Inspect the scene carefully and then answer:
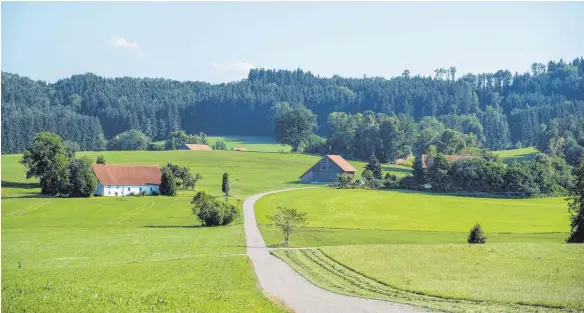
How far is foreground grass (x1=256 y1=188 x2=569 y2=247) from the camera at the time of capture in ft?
205

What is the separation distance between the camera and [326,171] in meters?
141

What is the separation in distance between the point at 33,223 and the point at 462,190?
73106 mm

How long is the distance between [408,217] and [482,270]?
144ft

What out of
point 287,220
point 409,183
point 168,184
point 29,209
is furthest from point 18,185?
point 409,183

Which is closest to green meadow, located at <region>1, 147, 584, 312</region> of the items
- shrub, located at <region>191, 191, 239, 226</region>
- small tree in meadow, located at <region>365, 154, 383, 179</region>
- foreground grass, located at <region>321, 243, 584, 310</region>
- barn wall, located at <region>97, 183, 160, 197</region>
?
foreground grass, located at <region>321, 243, 584, 310</region>

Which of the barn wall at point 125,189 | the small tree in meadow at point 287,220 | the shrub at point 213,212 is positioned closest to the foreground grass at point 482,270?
the small tree in meadow at point 287,220

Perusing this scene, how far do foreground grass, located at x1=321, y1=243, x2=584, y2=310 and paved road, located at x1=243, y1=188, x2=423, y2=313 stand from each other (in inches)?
144

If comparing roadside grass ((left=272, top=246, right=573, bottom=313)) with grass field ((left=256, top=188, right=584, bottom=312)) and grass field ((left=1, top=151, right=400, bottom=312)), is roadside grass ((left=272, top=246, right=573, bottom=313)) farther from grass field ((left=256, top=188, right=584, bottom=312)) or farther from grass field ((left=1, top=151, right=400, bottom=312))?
grass field ((left=1, top=151, right=400, bottom=312))

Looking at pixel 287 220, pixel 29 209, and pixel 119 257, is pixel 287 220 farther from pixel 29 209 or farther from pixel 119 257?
pixel 29 209

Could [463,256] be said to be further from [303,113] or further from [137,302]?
[303,113]

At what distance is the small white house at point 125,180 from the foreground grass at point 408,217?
748 inches

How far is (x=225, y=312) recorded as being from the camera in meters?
26.0

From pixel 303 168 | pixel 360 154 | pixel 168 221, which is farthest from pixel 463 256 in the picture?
pixel 360 154

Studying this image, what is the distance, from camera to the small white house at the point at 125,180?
101 metres
